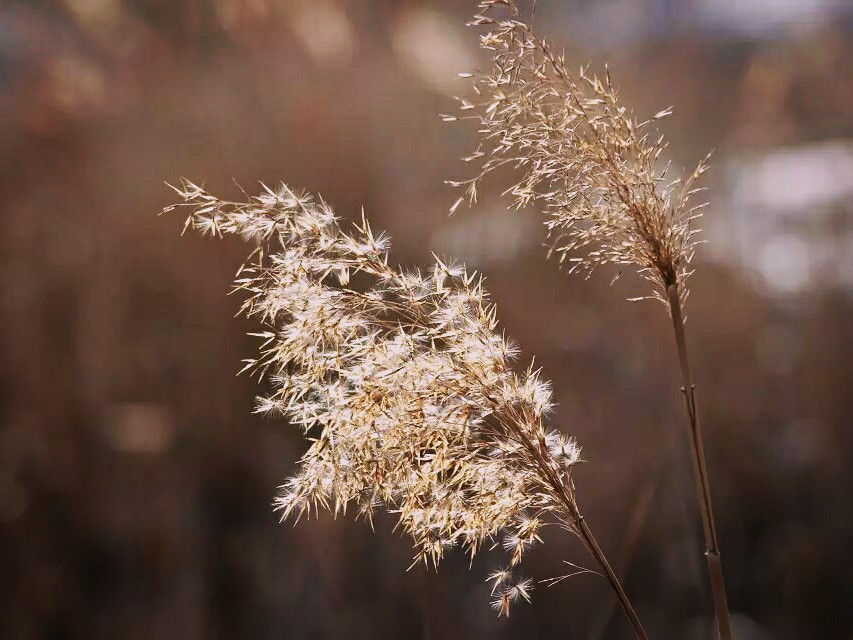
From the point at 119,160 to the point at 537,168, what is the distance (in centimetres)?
97

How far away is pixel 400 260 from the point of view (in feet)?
4.63

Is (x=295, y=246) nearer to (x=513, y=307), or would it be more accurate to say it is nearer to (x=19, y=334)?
(x=513, y=307)

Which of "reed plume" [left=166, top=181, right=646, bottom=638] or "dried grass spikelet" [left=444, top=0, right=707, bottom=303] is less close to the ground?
"dried grass spikelet" [left=444, top=0, right=707, bottom=303]

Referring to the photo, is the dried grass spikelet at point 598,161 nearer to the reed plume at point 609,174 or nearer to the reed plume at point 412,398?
the reed plume at point 609,174

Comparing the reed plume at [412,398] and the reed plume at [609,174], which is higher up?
the reed plume at [609,174]

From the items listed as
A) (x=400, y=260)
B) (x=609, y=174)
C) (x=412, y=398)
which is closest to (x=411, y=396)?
(x=412, y=398)

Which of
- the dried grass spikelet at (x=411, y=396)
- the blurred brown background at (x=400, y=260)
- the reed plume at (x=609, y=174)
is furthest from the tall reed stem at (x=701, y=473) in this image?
the blurred brown background at (x=400, y=260)

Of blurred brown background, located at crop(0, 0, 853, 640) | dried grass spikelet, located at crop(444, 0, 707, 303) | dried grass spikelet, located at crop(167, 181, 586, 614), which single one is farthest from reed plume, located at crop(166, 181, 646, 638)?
blurred brown background, located at crop(0, 0, 853, 640)

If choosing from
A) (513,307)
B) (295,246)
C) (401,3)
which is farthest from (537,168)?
(401,3)

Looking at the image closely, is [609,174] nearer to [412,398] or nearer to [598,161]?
[598,161]

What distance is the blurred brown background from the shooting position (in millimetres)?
1399

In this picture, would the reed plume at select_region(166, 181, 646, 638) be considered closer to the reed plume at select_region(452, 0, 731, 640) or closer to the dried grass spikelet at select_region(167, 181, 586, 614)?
the dried grass spikelet at select_region(167, 181, 586, 614)

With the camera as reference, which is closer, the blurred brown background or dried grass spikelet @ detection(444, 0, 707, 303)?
dried grass spikelet @ detection(444, 0, 707, 303)

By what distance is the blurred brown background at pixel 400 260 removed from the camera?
4.59 feet
